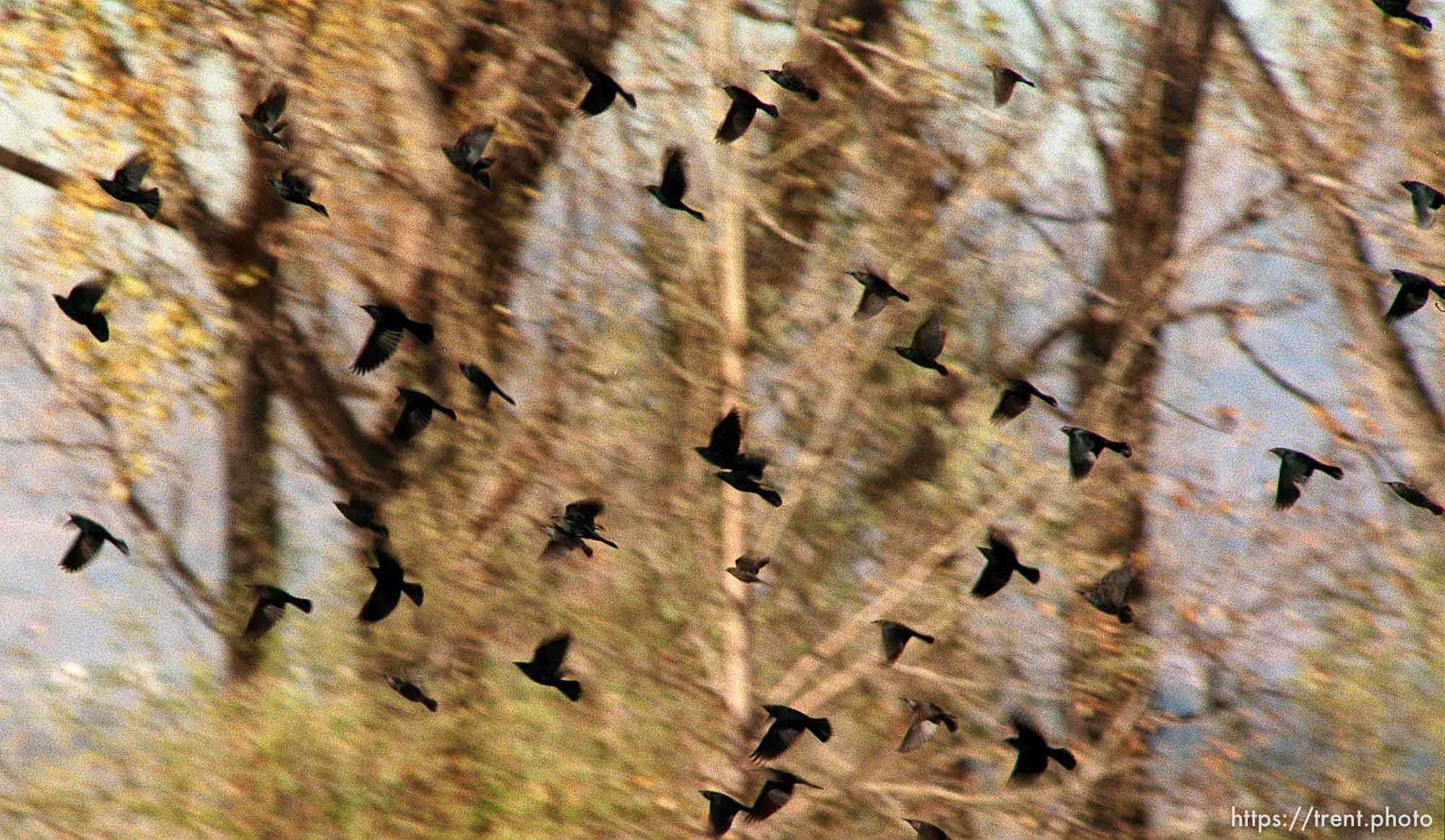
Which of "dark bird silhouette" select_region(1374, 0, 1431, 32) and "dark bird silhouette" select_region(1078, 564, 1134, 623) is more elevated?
"dark bird silhouette" select_region(1374, 0, 1431, 32)

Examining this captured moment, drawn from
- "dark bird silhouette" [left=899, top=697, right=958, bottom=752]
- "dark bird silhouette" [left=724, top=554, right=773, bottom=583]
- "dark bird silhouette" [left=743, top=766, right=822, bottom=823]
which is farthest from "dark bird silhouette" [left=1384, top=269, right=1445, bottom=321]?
"dark bird silhouette" [left=743, top=766, right=822, bottom=823]

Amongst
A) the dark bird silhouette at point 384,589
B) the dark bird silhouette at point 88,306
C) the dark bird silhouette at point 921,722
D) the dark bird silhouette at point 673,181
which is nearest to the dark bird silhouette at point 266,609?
the dark bird silhouette at point 384,589

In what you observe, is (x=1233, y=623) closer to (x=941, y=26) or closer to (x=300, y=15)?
(x=941, y=26)

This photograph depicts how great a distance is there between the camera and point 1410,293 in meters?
8.28

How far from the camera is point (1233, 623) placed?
9.59 meters

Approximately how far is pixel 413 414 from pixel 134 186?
6.44 ft

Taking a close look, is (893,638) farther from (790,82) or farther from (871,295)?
(790,82)

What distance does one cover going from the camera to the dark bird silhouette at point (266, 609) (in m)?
7.89

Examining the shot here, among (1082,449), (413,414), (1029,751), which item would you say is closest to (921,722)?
(1029,751)

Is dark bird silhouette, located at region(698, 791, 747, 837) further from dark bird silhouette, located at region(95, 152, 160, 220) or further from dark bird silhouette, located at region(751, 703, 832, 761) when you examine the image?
dark bird silhouette, located at region(95, 152, 160, 220)

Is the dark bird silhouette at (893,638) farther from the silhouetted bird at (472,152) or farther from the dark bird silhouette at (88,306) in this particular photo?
the dark bird silhouette at (88,306)

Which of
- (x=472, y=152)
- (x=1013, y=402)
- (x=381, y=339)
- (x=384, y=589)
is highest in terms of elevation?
(x=472, y=152)

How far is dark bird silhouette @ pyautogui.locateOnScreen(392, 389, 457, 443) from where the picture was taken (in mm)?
7816

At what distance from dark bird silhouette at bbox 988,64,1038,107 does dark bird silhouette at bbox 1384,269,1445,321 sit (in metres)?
2.32
